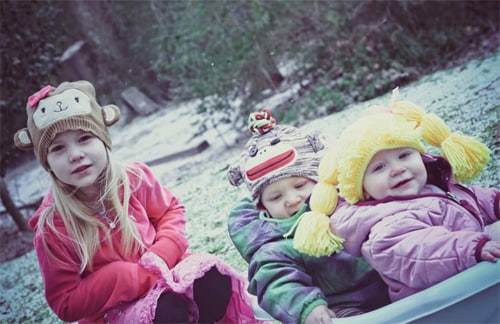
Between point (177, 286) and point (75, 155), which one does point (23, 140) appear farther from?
point (177, 286)

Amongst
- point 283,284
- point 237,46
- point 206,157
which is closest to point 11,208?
Result: point 206,157

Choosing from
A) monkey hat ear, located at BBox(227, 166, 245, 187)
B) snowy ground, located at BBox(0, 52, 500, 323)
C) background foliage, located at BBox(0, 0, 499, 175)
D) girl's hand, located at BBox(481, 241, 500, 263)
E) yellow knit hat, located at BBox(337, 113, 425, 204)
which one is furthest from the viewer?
background foliage, located at BBox(0, 0, 499, 175)

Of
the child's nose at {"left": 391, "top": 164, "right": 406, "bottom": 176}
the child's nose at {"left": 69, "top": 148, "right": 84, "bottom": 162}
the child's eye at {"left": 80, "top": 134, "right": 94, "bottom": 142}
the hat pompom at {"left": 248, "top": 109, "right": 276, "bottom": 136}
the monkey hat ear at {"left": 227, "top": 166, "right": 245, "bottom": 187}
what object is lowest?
the child's nose at {"left": 391, "top": 164, "right": 406, "bottom": 176}

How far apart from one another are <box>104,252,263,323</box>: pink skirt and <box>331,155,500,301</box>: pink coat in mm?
317

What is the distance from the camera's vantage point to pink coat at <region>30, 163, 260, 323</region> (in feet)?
2.99

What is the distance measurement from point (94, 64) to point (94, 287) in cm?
111

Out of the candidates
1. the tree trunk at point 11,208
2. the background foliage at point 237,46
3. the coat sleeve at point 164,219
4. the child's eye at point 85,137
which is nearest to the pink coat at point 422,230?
the coat sleeve at point 164,219

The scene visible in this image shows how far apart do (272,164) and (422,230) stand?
11.7 inches

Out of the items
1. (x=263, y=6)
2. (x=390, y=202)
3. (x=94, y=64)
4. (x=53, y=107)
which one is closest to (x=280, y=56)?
(x=263, y=6)

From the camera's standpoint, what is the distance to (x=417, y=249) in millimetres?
658

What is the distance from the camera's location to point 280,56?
236 cm

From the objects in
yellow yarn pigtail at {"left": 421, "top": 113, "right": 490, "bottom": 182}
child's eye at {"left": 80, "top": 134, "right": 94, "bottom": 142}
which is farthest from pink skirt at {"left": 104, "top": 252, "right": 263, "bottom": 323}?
yellow yarn pigtail at {"left": 421, "top": 113, "right": 490, "bottom": 182}

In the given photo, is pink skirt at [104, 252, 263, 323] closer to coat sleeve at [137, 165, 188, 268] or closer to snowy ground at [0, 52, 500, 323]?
coat sleeve at [137, 165, 188, 268]

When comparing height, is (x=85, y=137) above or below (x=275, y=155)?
above
